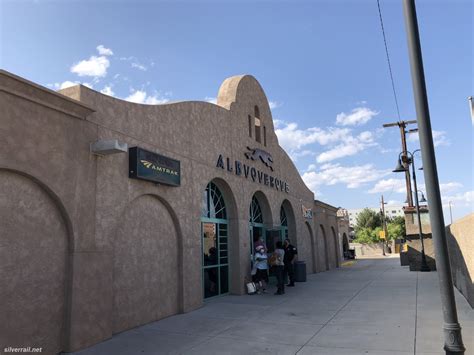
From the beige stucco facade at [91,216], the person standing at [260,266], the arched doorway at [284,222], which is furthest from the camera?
the arched doorway at [284,222]

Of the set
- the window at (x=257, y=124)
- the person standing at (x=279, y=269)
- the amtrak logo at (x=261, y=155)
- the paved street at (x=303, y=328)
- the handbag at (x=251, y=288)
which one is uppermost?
the window at (x=257, y=124)

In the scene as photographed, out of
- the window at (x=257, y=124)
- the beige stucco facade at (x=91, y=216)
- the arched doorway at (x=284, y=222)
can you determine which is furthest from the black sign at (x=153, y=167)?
the arched doorway at (x=284, y=222)

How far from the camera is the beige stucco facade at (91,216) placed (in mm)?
5832

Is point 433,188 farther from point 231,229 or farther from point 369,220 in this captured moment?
point 369,220

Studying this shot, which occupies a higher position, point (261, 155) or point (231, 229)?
point (261, 155)

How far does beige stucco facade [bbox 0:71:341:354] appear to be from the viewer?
5832 mm

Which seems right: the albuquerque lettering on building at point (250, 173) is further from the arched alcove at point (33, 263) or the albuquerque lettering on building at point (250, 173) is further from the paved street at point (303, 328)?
the arched alcove at point (33, 263)

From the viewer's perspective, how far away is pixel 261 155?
607 inches

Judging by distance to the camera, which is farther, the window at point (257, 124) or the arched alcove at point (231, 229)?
the window at point (257, 124)

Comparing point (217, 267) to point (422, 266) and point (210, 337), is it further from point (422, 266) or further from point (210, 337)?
Result: point (422, 266)

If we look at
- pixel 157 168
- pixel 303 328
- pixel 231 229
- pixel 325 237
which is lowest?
pixel 303 328

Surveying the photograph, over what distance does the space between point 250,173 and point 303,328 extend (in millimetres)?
7462

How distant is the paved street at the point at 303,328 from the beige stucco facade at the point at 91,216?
2.37 feet

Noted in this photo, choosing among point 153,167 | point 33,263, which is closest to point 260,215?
point 153,167
